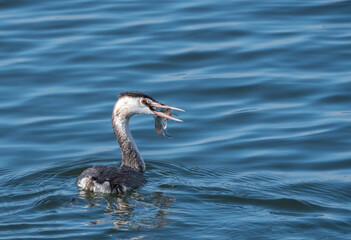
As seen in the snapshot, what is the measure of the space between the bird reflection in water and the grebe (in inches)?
5.4

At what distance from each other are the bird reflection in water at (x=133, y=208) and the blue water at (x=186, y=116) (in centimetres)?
2

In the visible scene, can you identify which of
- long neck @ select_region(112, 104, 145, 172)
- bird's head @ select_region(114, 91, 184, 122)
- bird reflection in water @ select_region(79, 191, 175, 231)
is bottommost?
bird reflection in water @ select_region(79, 191, 175, 231)

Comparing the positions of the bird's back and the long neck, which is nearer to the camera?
the bird's back

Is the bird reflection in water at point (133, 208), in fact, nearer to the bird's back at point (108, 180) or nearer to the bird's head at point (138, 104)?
the bird's back at point (108, 180)

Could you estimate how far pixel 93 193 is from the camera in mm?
10148

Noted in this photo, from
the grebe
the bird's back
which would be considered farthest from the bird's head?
the bird's back

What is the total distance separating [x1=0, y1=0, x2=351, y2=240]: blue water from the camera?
9.48m

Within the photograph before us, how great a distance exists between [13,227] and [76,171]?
2718 millimetres

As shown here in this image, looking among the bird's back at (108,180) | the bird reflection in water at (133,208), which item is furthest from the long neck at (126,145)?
the bird reflection in water at (133,208)

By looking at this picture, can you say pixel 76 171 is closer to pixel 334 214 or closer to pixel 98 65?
pixel 334 214

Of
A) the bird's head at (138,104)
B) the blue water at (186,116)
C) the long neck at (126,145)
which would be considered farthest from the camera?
the long neck at (126,145)

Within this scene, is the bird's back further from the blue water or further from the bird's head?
the bird's head

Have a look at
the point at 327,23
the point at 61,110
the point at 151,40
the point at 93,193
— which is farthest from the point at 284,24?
the point at 93,193

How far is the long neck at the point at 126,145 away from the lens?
11.5 metres
